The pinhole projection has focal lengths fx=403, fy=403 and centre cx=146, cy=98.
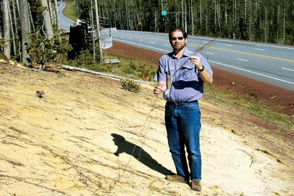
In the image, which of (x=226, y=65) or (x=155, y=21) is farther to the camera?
(x=155, y=21)

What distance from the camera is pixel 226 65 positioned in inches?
1076

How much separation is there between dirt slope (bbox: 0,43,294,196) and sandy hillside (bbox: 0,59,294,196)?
0.01m

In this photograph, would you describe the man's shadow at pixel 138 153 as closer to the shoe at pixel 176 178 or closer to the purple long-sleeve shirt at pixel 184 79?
the shoe at pixel 176 178

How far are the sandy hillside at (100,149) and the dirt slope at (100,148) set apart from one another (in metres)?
0.01

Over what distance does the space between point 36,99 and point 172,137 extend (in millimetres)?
3330

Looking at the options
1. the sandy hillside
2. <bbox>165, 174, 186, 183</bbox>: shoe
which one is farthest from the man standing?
the sandy hillside

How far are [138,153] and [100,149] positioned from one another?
61 cm

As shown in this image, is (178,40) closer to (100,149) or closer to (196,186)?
(196,186)

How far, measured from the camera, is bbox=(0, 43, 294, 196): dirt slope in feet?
14.8

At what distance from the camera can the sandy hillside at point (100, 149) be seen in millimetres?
4508

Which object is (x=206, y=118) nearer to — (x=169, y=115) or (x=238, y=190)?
(x=238, y=190)

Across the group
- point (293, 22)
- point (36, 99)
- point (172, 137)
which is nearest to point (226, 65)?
point (36, 99)

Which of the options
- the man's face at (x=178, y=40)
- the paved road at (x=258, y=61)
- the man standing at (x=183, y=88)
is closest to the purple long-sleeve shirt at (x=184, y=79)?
the man standing at (x=183, y=88)

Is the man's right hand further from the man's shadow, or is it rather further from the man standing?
the man's shadow
